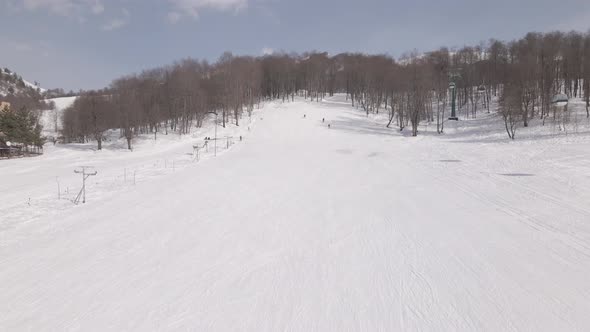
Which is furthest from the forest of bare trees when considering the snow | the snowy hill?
the snowy hill

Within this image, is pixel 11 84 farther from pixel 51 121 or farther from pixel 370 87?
pixel 370 87

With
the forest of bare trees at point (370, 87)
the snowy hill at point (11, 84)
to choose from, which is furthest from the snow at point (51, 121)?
the snowy hill at point (11, 84)

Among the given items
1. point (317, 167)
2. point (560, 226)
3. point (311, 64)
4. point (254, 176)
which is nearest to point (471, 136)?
point (317, 167)

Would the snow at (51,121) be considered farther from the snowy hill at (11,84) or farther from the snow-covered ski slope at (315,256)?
the snow-covered ski slope at (315,256)

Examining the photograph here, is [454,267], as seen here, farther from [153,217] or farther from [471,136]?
[471,136]

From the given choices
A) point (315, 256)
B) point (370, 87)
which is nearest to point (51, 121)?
point (370, 87)

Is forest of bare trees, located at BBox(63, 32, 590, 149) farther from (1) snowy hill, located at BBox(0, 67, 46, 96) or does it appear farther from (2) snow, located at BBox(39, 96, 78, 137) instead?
(1) snowy hill, located at BBox(0, 67, 46, 96)
